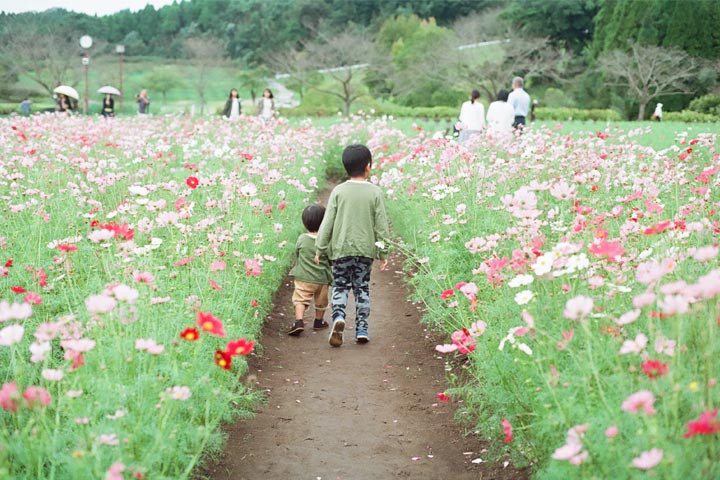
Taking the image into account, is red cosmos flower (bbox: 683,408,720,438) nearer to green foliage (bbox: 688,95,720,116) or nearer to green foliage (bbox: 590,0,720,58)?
green foliage (bbox: 688,95,720,116)

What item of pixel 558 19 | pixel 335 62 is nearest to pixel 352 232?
pixel 335 62

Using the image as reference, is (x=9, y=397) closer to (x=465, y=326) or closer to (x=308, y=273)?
(x=465, y=326)

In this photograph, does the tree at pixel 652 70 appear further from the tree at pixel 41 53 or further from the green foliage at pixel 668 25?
the tree at pixel 41 53

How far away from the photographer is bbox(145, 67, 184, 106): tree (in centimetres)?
4688

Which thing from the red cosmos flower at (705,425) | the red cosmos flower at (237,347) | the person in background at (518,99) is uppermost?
the person in background at (518,99)

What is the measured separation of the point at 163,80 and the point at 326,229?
44320mm

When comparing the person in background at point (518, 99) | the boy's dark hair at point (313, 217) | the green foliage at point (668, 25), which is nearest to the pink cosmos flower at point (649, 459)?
the boy's dark hair at point (313, 217)

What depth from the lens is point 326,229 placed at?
5266 millimetres

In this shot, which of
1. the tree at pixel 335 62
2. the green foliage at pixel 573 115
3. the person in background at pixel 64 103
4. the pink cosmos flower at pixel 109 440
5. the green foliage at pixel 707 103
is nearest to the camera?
the pink cosmos flower at pixel 109 440

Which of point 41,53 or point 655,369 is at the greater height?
point 41,53

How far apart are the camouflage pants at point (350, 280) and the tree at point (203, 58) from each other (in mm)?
41284

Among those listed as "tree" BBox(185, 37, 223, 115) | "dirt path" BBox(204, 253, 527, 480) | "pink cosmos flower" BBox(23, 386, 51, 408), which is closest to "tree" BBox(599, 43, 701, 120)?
"tree" BBox(185, 37, 223, 115)

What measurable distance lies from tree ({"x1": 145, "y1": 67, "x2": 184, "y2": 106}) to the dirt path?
43.8m

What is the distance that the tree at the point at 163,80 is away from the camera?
46.9 metres
